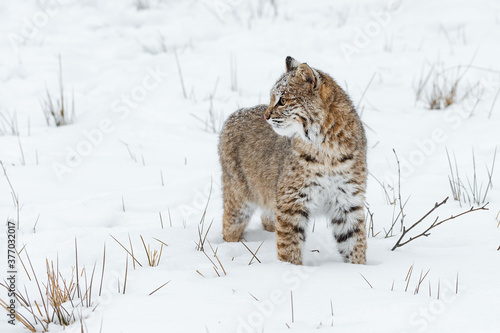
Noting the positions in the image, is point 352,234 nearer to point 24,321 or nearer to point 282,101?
point 282,101

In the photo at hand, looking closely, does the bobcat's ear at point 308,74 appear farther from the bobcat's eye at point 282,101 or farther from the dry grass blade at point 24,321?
the dry grass blade at point 24,321

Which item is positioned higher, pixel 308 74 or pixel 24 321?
pixel 308 74

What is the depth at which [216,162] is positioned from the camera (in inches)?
233

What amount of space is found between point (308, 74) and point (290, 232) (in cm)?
109

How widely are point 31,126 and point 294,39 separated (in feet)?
14.7
